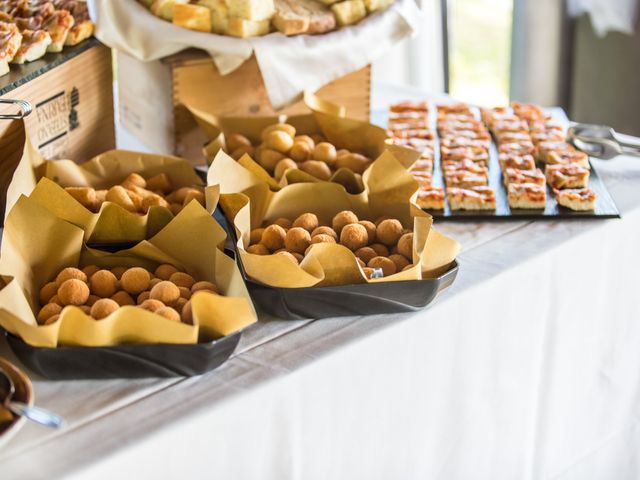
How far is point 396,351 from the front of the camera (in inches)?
42.4

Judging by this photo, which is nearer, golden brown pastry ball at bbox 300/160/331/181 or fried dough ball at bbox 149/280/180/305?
fried dough ball at bbox 149/280/180/305

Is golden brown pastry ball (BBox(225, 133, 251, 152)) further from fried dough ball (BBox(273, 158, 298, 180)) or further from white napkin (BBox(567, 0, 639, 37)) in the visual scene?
white napkin (BBox(567, 0, 639, 37))

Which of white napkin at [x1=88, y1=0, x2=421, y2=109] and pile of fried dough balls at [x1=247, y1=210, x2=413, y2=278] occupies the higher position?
white napkin at [x1=88, y1=0, x2=421, y2=109]

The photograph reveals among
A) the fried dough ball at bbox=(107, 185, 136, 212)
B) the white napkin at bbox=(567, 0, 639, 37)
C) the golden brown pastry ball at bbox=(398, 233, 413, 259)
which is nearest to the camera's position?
the golden brown pastry ball at bbox=(398, 233, 413, 259)

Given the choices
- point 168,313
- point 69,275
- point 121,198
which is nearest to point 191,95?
point 121,198

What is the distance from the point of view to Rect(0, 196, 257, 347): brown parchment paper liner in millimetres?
911

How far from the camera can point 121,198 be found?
4.11 ft

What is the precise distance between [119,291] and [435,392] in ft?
1.40

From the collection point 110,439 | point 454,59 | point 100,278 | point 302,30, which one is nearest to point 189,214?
point 100,278

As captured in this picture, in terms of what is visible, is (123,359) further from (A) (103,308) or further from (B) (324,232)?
(B) (324,232)

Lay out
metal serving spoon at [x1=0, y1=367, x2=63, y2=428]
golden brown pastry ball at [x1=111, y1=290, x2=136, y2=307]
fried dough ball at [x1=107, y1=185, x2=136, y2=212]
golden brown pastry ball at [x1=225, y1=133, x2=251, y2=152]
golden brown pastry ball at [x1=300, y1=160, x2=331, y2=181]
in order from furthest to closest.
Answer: golden brown pastry ball at [x1=225, y1=133, x2=251, y2=152], golden brown pastry ball at [x1=300, y1=160, x2=331, y2=181], fried dough ball at [x1=107, y1=185, x2=136, y2=212], golden brown pastry ball at [x1=111, y1=290, x2=136, y2=307], metal serving spoon at [x1=0, y1=367, x2=63, y2=428]

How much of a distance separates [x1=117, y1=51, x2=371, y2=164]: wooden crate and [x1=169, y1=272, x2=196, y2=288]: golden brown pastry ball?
22.7 inches

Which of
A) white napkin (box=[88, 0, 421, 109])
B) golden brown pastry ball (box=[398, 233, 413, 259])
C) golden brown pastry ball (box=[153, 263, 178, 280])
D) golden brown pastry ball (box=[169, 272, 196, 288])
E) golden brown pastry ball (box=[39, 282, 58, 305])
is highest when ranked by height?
white napkin (box=[88, 0, 421, 109])

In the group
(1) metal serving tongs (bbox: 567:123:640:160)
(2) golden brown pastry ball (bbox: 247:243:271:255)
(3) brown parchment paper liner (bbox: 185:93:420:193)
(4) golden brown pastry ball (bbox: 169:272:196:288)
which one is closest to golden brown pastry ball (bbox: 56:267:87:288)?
(4) golden brown pastry ball (bbox: 169:272:196:288)
